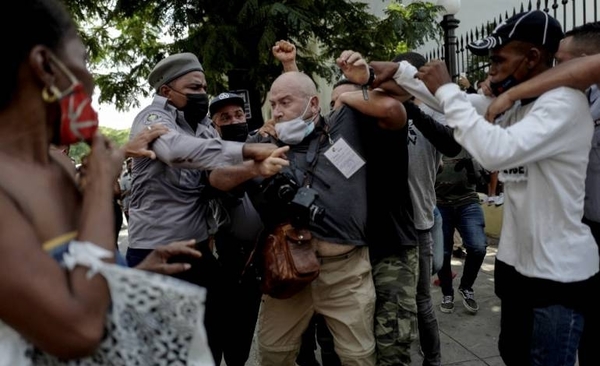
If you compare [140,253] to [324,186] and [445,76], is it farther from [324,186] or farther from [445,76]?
[445,76]

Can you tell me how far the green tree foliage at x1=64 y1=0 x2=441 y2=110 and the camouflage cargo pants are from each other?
4701 millimetres

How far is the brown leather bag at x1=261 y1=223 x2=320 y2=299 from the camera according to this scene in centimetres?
225

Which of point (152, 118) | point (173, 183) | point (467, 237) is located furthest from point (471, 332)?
point (152, 118)

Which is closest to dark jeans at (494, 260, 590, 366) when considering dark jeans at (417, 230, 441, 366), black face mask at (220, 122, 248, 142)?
dark jeans at (417, 230, 441, 366)

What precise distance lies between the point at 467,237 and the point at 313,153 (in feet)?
7.99

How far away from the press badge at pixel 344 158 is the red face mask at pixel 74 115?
4.77 ft

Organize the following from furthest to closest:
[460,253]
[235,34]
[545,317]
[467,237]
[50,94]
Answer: [235,34]
[460,253]
[467,237]
[545,317]
[50,94]

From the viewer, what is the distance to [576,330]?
1815 mm

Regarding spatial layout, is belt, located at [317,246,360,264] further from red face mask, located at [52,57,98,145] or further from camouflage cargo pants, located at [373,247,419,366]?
red face mask, located at [52,57,98,145]

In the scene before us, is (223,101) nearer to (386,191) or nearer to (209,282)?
(209,282)

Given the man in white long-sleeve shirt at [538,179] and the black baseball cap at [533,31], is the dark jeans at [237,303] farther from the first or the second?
the black baseball cap at [533,31]

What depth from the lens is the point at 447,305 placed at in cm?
444

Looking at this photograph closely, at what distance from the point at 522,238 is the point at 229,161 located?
1301mm

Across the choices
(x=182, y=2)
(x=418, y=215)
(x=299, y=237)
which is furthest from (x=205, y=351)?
(x=182, y=2)
